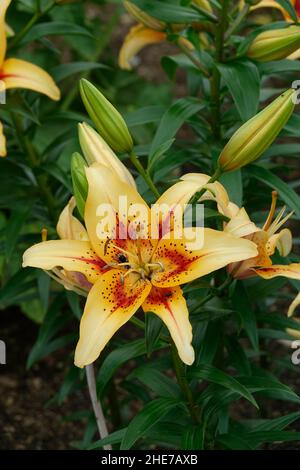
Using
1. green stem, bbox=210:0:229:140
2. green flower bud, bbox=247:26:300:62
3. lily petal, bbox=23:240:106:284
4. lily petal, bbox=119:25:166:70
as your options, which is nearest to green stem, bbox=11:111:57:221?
lily petal, bbox=119:25:166:70

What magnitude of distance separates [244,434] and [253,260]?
0.37 m

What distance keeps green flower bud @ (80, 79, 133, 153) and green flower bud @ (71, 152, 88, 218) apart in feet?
0.25

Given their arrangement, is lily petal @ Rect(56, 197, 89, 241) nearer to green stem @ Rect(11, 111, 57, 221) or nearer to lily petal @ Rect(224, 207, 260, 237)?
lily petal @ Rect(224, 207, 260, 237)

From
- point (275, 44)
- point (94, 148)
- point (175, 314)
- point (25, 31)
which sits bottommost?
point (175, 314)

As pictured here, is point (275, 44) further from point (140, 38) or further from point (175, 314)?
point (175, 314)

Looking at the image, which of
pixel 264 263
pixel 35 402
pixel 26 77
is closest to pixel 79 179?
pixel 264 263

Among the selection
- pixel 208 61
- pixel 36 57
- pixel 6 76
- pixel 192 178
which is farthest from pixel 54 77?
pixel 36 57

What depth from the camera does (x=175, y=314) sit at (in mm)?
1067

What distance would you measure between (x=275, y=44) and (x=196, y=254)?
1.57 feet

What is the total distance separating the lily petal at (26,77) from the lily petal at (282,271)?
55 cm

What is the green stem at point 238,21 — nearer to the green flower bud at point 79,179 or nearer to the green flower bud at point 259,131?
the green flower bud at point 259,131

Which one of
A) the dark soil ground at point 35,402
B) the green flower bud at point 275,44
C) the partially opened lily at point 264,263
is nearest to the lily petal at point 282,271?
the partially opened lily at point 264,263

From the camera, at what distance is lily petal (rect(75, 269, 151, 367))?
3.51 ft

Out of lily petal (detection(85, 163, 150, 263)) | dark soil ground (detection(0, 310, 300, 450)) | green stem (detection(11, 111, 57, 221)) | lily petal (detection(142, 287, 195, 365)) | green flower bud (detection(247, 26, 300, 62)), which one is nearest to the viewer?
lily petal (detection(142, 287, 195, 365))
